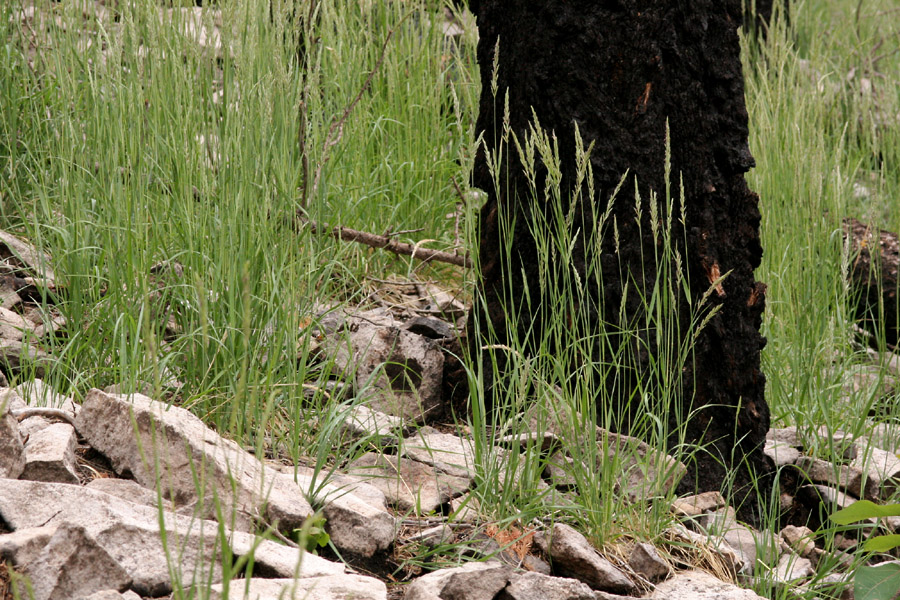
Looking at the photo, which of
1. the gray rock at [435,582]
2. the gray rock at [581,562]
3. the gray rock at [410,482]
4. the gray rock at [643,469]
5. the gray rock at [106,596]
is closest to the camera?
the gray rock at [106,596]

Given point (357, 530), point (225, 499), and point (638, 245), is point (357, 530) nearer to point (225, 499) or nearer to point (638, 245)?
point (225, 499)

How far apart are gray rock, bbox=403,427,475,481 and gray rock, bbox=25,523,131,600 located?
0.77 m

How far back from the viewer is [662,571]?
1.69 meters

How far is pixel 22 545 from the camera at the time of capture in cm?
119

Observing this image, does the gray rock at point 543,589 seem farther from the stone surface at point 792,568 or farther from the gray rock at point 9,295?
the gray rock at point 9,295

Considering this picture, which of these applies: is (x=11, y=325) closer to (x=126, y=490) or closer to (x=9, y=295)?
(x=9, y=295)

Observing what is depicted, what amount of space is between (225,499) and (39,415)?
507 millimetres

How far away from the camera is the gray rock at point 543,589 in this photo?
4.89 feet

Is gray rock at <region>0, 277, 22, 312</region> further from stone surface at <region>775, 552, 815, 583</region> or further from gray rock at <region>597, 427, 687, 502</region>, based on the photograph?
stone surface at <region>775, 552, 815, 583</region>

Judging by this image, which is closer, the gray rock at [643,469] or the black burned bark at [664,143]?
the gray rock at [643,469]

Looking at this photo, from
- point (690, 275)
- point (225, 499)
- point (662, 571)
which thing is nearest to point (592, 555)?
point (662, 571)

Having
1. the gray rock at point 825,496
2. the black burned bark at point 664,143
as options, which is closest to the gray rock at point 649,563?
the black burned bark at point 664,143

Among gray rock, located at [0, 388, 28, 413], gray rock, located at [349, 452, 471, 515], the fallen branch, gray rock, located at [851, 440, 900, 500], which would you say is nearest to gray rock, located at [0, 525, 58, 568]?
gray rock, located at [0, 388, 28, 413]

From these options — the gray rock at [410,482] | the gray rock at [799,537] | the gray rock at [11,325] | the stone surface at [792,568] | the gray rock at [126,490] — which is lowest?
the gray rock at [799,537]
